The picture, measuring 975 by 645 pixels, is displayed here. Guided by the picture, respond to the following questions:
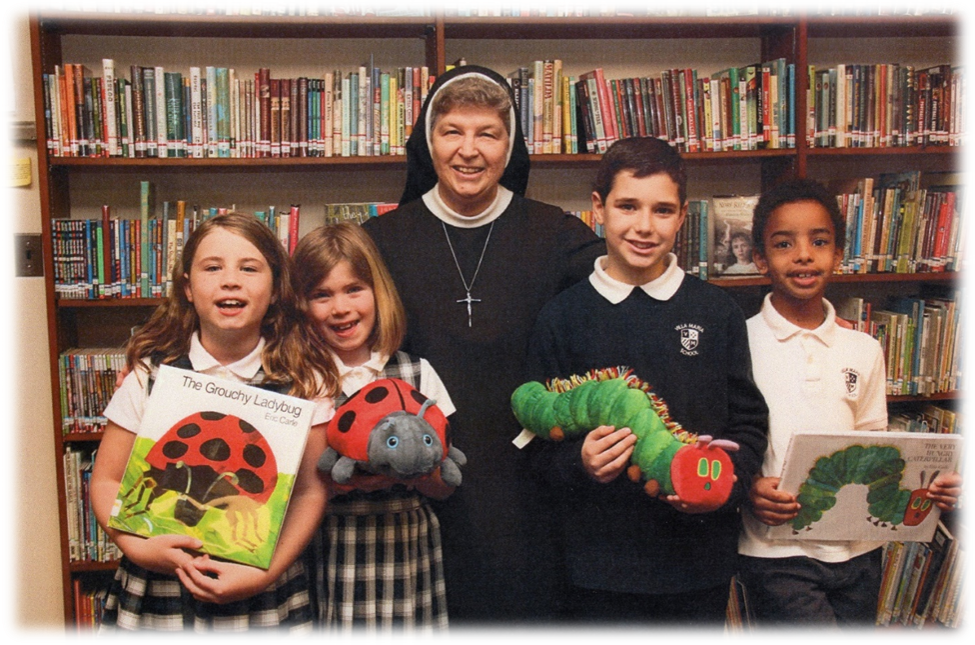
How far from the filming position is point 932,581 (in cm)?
186

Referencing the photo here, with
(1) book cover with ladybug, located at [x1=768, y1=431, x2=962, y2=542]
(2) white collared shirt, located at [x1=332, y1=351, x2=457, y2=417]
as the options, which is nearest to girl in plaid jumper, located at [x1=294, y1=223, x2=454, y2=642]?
(2) white collared shirt, located at [x1=332, y1=351, x2=457, y2=417]

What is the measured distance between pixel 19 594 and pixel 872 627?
1.90 m

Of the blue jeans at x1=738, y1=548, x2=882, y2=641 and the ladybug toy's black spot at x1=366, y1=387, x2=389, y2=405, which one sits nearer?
the ladybug toy's black spot at x1=366, y1=387, x2=389, y2=405

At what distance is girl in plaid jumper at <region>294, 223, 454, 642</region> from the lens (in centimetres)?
155

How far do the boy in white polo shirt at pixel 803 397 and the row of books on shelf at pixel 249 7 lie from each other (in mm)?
901

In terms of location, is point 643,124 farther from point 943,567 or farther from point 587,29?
point 943,567

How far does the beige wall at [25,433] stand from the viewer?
1.73 meters

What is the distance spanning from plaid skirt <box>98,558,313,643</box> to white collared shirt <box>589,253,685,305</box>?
0.80m

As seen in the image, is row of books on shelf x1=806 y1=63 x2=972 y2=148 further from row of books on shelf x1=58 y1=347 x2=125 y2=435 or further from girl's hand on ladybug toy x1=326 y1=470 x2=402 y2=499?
row of books on shelf x1=58 y1=347 x2=125 y2=435

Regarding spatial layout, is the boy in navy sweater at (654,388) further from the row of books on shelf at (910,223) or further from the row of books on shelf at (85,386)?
the row of books on shelf at (85,386)

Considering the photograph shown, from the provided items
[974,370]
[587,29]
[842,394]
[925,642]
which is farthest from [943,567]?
[587,29]

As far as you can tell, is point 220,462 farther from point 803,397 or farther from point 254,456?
point 803,397

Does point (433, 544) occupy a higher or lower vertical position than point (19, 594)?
higher

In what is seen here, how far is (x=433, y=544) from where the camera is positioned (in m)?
1.61
